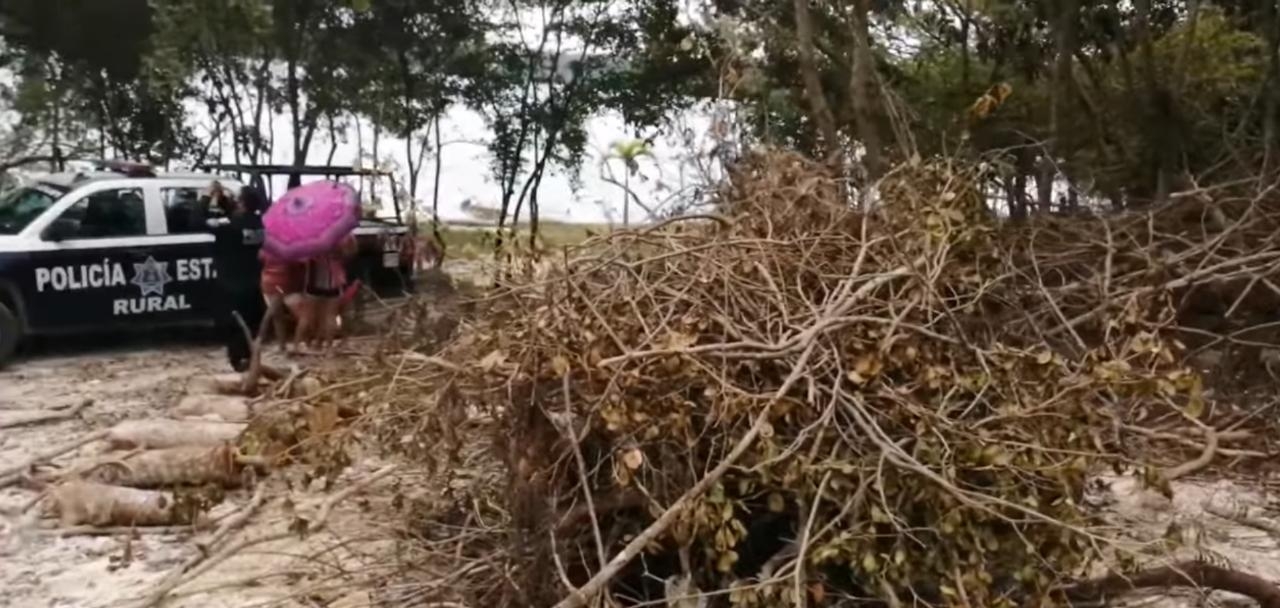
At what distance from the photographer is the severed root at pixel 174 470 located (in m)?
6.83

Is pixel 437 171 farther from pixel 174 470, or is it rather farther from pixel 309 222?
pixel 174 470

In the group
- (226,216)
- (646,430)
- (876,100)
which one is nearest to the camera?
(646,430)

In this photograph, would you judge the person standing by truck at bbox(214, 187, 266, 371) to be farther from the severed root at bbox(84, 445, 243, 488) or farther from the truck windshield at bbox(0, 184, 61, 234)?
the severed root at bbox(84, 445, 243, 488)

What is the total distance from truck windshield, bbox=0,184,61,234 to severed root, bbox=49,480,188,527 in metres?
5.49

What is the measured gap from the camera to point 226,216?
1207 centimetres

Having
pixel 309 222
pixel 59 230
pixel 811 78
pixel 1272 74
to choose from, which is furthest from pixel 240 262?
pixel 1272 74

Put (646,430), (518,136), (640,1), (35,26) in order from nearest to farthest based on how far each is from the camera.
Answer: (646,430), (35,26), (640,1), (518,136)

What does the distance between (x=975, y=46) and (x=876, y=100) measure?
309cm

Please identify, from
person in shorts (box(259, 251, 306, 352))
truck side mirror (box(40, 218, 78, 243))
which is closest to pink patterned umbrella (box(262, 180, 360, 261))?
person in shorts (box(259, 251, 306, 352))

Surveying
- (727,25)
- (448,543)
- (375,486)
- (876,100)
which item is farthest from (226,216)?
(448,543)

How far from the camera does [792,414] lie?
4598 millimetres

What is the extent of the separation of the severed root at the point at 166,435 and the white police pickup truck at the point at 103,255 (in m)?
4.14

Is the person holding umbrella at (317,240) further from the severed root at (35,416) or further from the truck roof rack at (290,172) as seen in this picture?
the severed root at (35,416)

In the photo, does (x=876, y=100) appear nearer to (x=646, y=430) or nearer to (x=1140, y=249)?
(x=1140, y=249)
